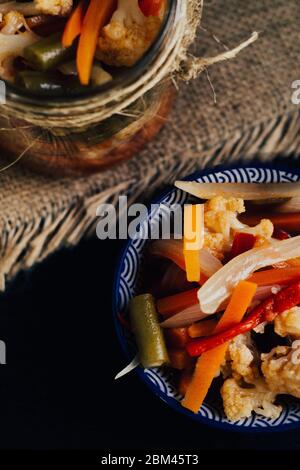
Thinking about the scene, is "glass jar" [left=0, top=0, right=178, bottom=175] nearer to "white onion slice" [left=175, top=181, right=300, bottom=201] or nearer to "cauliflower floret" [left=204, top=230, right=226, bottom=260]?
"white onion slice" [left=175, top=181, right=300, bottom=201]

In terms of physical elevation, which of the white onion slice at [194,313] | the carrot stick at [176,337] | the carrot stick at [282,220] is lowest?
the carrot stick at [176,337]

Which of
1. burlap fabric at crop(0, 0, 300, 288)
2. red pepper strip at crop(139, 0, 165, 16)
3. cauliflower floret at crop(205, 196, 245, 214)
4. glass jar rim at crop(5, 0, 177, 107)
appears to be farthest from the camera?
burlap fabric at crop(0, 0, 300, 288)

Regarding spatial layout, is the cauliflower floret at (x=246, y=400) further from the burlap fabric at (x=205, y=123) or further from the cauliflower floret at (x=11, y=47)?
the cauliflower floret at (x=11, y=47)

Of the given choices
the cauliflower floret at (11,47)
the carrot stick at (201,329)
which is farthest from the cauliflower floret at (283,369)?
the cauliflower floret at (11,47)

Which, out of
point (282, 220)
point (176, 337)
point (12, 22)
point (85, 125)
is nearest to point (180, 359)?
point (176, 337)

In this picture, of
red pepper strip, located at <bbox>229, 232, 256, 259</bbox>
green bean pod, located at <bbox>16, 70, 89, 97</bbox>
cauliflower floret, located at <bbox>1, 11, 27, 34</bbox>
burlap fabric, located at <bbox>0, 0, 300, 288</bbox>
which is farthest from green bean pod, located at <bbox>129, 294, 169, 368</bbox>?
cauliflower floret, located at <bbox>1, 11, 27, 34</bbox>
